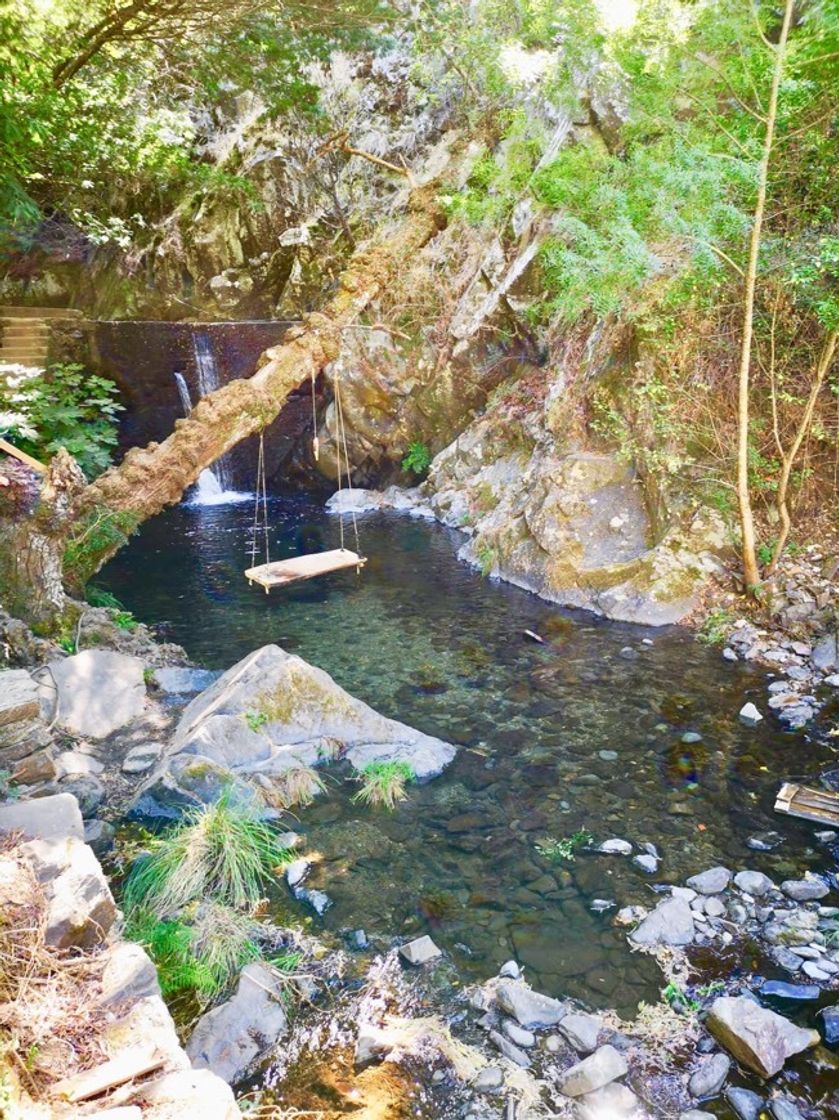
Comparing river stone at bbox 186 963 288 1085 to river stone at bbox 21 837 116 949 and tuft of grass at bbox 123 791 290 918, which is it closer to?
tuft of grass at bbox 123 791 290 918

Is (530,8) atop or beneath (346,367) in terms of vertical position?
atop

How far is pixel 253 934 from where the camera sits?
396 cm

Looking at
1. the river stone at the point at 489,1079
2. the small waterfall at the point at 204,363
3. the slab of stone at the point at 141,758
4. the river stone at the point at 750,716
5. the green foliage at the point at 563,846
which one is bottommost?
the green foliage at the point at 563,846

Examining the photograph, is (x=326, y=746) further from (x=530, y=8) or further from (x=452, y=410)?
(x=530, y=8)

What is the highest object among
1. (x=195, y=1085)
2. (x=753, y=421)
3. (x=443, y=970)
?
(x=753, y=421)

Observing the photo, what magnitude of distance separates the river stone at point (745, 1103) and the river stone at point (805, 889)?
147 cm

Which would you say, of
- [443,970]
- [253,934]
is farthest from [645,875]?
[253,934]

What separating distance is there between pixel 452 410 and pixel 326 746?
11.3m

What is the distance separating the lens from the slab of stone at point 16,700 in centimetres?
464

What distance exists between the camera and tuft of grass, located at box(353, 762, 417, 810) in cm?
527

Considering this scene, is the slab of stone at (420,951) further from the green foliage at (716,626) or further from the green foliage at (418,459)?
the green foliage at (418,459)

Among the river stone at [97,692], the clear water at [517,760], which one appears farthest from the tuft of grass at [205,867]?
the river stone at [97,692]

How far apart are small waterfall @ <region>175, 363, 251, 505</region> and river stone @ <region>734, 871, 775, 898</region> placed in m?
14.9

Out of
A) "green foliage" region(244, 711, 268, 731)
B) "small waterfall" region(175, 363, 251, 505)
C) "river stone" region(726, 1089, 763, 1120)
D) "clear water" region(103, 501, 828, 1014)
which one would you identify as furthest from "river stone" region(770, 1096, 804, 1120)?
"small waterfall" region(175, 363, 251, 505)
